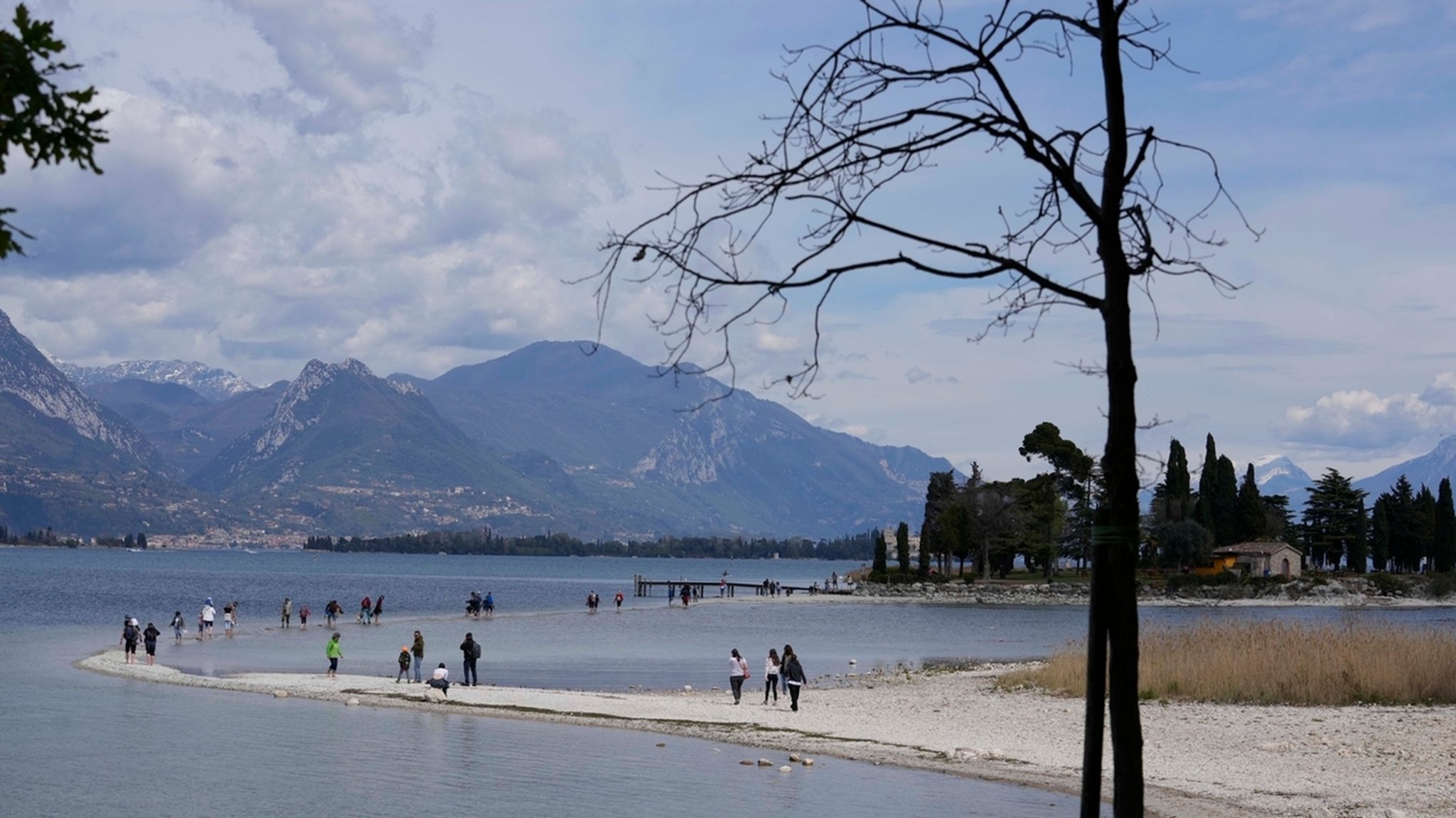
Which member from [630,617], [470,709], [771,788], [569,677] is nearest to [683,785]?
[771,788]

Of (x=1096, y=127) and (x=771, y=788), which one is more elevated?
(x=1096, y=127)

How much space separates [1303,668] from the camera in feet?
107

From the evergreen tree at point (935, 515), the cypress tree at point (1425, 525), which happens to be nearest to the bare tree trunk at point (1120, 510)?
the evergreen tree at point (935, 515)

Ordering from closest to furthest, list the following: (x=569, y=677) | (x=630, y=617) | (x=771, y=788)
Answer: (x=771, y=788) → (x=569, y=677) → (x=630, y=617)

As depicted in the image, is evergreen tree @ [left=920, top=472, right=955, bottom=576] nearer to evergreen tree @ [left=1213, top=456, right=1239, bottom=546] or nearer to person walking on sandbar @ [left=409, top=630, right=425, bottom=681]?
evergreen tree @ [left=1213, top=456, right=1239, bottom=546]

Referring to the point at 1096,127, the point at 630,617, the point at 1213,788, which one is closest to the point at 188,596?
the point at 630,617

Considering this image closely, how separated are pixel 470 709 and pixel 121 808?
14.4 meters

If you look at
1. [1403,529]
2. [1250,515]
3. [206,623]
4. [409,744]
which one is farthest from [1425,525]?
[409,744]

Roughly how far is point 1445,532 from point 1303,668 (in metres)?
117

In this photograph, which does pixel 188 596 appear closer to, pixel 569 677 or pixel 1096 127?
pixel 569 677

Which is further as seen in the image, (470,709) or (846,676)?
(846,676)

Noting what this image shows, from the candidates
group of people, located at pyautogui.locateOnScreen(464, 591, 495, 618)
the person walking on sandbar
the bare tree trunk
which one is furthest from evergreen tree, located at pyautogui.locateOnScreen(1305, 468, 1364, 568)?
the bare tree trunk

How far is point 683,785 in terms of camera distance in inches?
963

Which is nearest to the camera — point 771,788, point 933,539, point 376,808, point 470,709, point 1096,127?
point 1096,127
